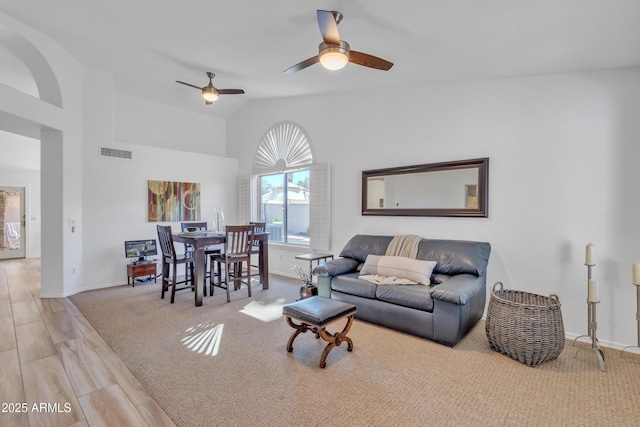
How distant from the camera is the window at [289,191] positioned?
524cm

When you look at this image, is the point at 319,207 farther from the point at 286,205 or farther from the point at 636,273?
the point at 636,273

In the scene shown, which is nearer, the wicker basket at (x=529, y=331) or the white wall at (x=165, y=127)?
the wicker basket at (x=529, y=331)

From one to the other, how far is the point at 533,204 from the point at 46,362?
493cm

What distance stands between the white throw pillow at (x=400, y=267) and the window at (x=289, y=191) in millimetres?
1398

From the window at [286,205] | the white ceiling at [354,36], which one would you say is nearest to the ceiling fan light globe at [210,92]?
the white ceiling at [354,36]

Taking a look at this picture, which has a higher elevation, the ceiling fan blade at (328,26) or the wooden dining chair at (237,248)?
the ceiling fan blade at (328,26)

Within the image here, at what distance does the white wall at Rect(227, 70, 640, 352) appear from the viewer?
289cm

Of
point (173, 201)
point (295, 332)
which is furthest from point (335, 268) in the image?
point (173, 201)

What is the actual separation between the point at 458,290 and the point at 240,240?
3.01 m

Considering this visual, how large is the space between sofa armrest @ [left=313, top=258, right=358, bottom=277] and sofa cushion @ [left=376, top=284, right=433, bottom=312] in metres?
0.71

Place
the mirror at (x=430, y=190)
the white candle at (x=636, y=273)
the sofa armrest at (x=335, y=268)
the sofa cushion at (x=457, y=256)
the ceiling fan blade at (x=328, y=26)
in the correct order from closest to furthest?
the ceiling fan blade at (x=328, y=26), the white candle at (x=636, y=273), the sofa cushion at (x=457, y=256), the mirror at (x=430, y=190), the sofa armrest at (x=335, y=268)

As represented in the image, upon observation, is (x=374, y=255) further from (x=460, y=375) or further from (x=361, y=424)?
(x=361, y=424)

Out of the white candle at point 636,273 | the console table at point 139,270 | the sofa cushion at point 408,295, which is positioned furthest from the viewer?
the console table at point 139,270

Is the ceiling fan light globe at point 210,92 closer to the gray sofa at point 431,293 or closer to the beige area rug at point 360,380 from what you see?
the gray sofa at point 431,293
